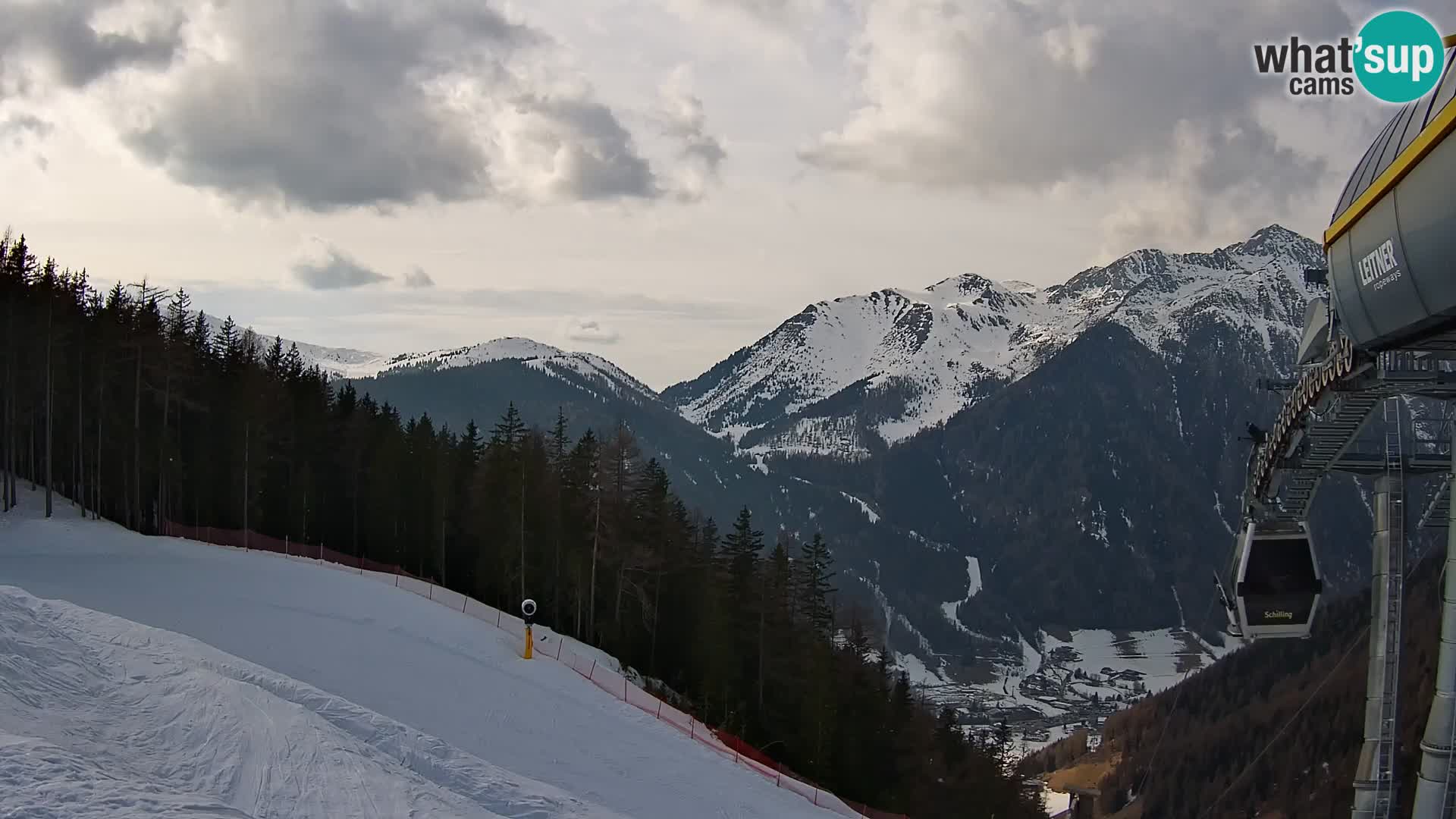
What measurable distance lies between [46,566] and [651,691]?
2000cm

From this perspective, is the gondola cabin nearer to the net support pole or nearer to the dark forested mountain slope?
the net support pole

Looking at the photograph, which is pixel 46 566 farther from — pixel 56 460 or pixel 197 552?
pixel 56 460

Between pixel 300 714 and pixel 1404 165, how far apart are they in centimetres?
1651

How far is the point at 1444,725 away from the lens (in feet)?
42.6

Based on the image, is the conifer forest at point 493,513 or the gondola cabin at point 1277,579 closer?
the gondola cabin at point 1277,579

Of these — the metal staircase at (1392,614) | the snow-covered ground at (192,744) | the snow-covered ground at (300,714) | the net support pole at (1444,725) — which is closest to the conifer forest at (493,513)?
the snow-covered ground at (300,714)

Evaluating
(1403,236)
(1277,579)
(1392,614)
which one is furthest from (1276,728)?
(1403,236)

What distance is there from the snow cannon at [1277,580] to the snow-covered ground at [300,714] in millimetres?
9872

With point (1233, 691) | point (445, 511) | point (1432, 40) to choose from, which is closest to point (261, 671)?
point (1432, 40)

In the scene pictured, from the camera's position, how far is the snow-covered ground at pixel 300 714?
43.5ft

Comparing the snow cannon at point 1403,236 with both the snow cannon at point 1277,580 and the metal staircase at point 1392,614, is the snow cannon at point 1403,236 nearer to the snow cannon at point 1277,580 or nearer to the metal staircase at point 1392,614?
the metal staircase at point 1392,614

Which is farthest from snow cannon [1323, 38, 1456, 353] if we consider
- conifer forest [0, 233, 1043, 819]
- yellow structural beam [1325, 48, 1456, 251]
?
conifer forest [0, 233, 1043, 819]

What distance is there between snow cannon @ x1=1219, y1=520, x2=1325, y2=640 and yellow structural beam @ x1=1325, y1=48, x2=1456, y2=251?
7803mm

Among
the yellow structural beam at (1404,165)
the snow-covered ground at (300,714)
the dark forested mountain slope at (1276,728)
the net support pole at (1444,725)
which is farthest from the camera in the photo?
the dark forested mountain slope at (1276,728)
